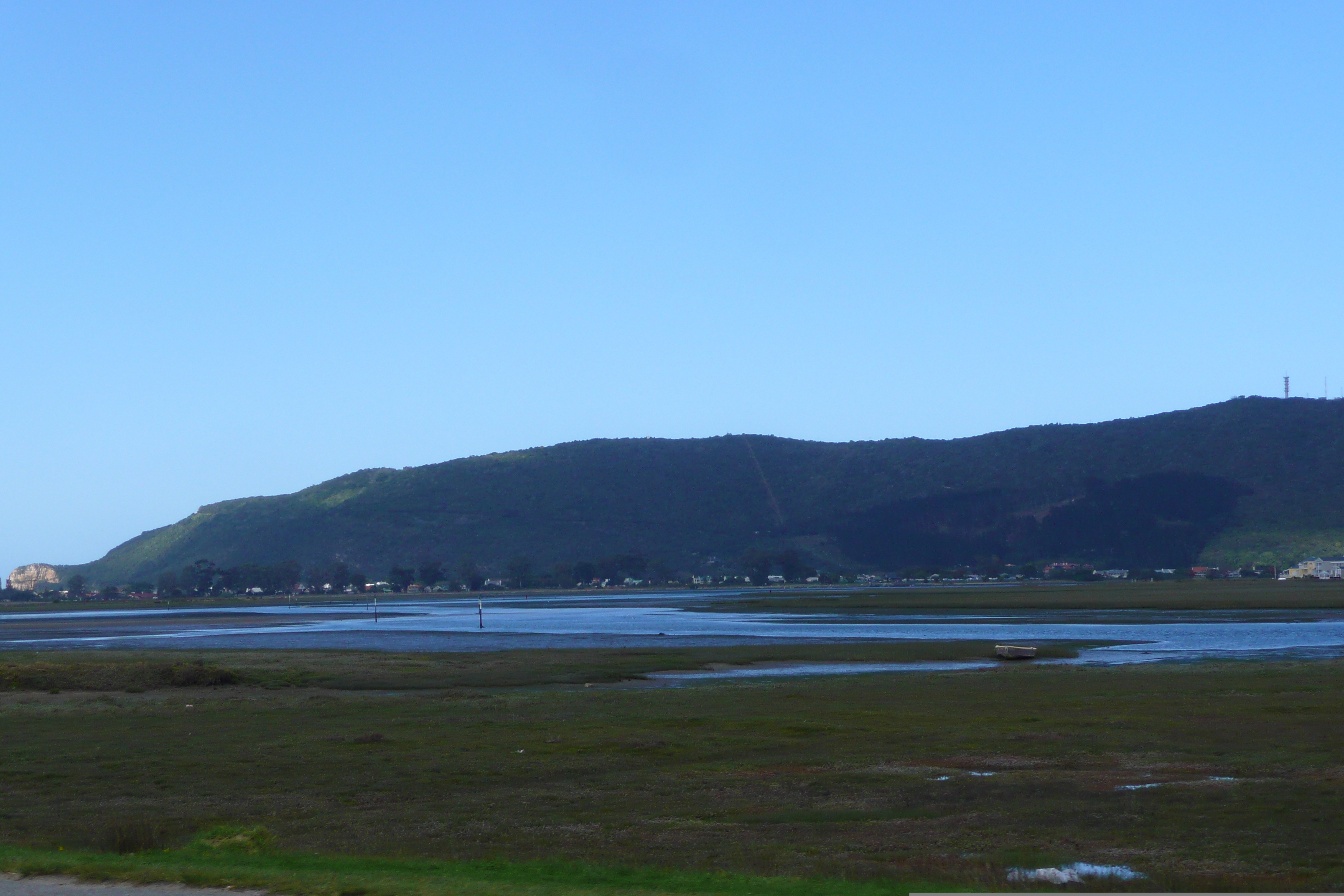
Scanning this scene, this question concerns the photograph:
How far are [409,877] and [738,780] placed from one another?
852 centimetres

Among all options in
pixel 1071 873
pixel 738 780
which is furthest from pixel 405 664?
pixel 1071 873

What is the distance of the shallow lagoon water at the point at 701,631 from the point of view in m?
58.0

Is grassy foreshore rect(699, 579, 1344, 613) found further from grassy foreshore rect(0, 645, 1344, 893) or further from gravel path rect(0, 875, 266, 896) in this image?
gravel path rect(0, 875, 266, 896)

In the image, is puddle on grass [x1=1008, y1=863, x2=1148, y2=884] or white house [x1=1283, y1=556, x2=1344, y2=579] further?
white house [x1=1283, y1=556, x2=1344, y2=579]

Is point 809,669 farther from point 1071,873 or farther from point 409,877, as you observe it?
point 409,877

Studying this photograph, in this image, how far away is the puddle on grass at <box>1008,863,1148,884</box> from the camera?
42.7ft

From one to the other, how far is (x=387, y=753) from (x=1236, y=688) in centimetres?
2315

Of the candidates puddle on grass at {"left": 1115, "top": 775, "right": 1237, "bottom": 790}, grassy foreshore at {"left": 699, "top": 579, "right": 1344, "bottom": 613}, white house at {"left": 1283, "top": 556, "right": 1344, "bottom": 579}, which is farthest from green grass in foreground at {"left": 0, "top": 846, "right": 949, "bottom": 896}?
white house at {"left": 1283, "top": 556, "right": 1344, "bottom": 579}

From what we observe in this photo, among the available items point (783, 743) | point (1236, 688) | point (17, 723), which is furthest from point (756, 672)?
point (17, 723)

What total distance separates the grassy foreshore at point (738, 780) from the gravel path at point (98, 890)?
0.53m

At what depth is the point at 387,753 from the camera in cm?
2405

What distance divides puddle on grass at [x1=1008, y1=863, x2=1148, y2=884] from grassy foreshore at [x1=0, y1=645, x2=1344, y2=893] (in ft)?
0.73

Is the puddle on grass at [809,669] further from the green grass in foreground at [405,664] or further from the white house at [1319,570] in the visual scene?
the white house at [1319,570]

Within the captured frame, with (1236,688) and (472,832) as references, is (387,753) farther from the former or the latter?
(1236,688)
